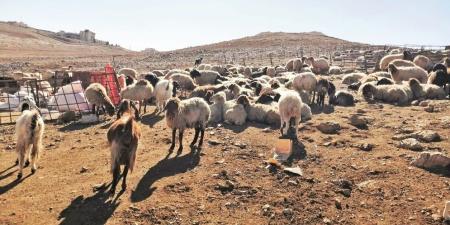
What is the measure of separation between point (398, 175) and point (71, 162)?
23.7ft

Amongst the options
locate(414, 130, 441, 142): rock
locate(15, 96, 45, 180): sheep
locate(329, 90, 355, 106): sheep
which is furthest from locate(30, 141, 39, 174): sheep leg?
locate(329, 90, 355, 106): sheep

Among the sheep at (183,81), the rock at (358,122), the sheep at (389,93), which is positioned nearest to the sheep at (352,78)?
the sheep at (389,93)

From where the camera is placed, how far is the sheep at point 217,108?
1333cm

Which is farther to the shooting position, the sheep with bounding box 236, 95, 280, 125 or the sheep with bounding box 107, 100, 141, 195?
the sheep with bounding box 236, 95, 280, 125

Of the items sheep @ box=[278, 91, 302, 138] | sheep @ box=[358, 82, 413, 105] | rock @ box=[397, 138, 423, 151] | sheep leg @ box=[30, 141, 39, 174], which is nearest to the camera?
sheep leg @ box=[30, 141, 39, 174]

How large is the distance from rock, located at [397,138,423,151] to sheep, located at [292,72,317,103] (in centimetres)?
640

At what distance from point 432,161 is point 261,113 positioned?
558 cm

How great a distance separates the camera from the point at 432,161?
873cm

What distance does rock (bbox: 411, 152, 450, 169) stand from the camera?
8.65 meters

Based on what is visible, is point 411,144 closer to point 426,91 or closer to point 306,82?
point 306,82

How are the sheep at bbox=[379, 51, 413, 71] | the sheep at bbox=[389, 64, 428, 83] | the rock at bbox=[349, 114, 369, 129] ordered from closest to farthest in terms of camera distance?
the rock at bbox=[349, 114, 369, 129]
the sheep at bbox=[389, 64, 428, 83]
the sheep at bbox=[379, 51, 413, 71]

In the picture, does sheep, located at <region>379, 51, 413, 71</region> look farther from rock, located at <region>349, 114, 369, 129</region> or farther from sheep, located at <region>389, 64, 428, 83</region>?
rock, located at <region>349, 114, 369, 129</region>

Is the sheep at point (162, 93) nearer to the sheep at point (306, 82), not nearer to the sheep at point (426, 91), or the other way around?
the sheep at point (306, 82)

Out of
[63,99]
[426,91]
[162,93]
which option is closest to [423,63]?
[426,91]
